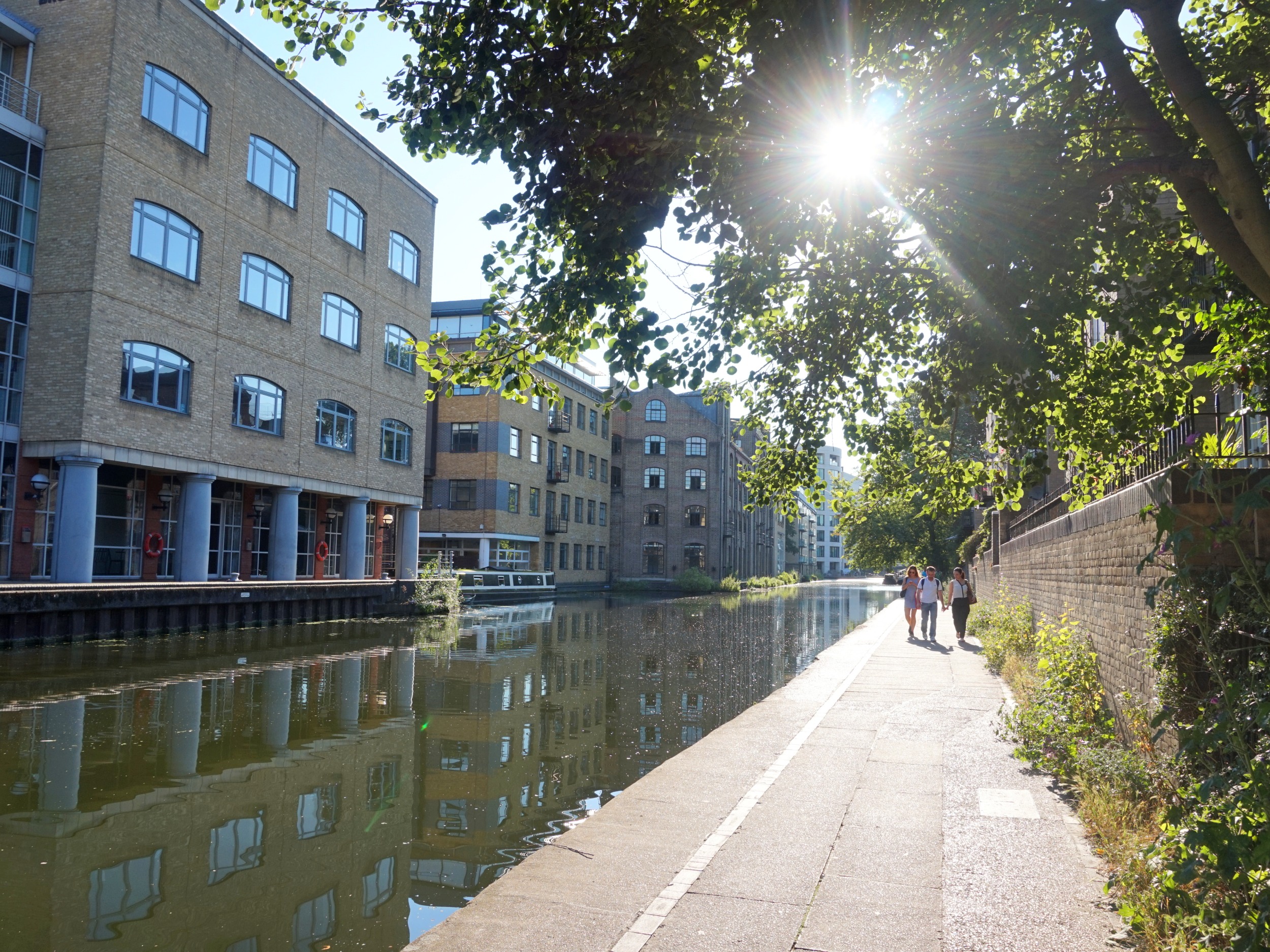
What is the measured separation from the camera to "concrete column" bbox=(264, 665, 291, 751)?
10078mm

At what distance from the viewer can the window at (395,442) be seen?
3838 centimetres

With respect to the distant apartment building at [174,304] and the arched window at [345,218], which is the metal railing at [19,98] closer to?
the distant apartment building at [174,304]

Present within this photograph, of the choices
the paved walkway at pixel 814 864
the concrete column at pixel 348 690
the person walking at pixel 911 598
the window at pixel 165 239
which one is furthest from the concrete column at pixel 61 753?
the person walking at pixel 911 598

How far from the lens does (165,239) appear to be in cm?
2655

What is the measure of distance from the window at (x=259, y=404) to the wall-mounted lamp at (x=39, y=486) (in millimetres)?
5871

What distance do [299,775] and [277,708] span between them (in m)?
3.99

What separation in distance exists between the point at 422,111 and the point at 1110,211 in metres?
5.33

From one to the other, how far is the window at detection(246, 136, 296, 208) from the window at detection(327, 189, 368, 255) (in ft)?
6.61

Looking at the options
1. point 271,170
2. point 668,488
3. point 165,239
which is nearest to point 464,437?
point 271,170

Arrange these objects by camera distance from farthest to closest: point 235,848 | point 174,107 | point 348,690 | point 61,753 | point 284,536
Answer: point 284,536 → point 174,107 → point 348,690 → point 61,753 → point 235,848

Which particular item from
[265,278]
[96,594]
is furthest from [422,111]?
[265,278]

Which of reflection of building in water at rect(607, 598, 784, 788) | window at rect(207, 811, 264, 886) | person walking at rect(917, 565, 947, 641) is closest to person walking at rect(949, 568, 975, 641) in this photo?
person walking at rect(917, 565, 947, 641)

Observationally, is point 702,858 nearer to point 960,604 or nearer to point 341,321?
point 960,604

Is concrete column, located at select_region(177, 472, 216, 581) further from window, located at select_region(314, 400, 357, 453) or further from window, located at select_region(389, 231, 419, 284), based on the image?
window, located at select_region(389, 231, 419, 284)
